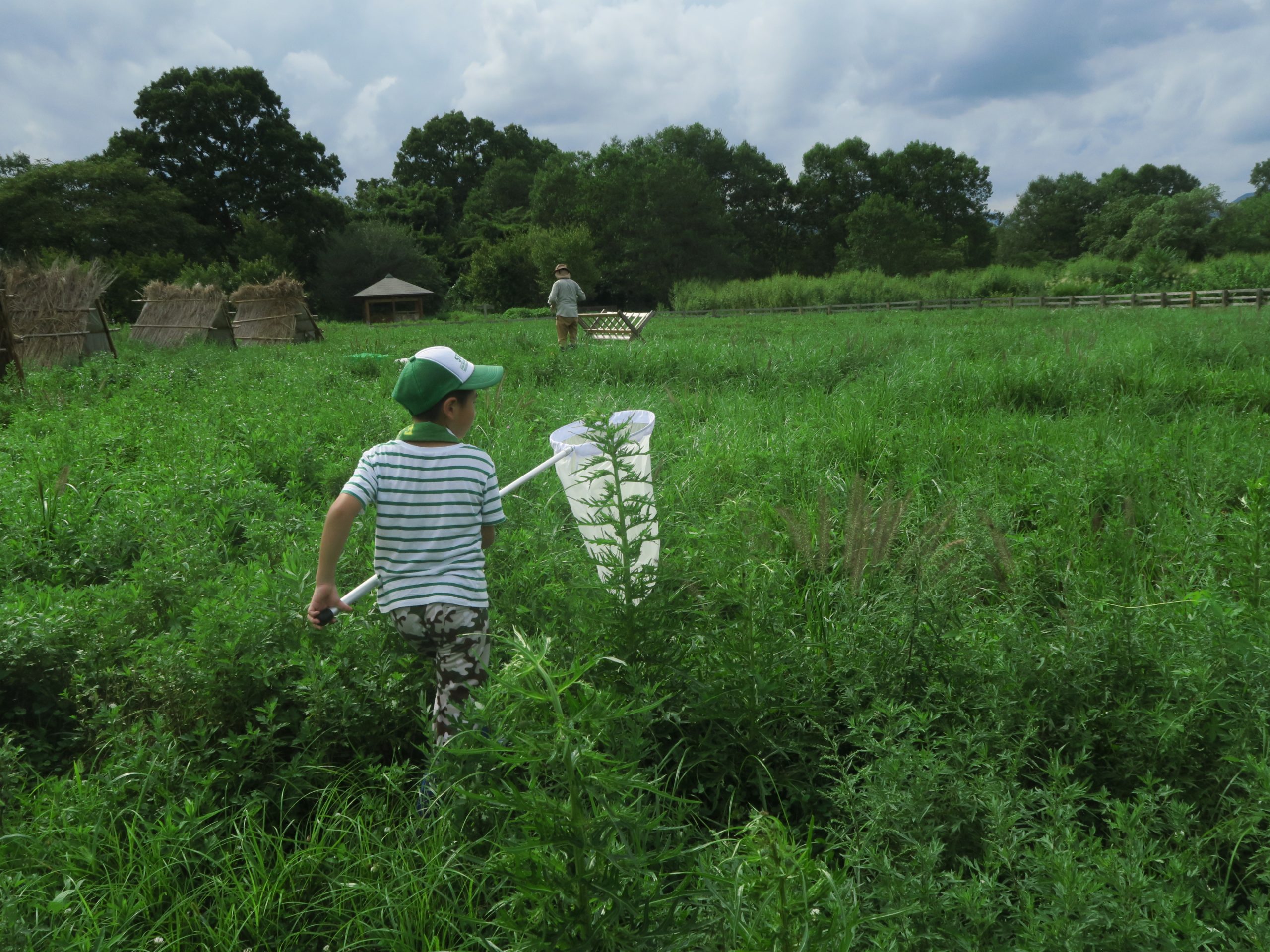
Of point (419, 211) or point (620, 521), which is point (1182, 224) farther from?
point (620, 521)

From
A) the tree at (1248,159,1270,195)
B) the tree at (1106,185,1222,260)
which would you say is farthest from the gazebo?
the tree at (1248,159,1270,195)

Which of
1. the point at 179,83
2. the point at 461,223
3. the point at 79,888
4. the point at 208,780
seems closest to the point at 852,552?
the point at 208,780

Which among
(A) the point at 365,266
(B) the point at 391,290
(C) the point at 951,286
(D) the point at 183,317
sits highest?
(A) the point at 365,266

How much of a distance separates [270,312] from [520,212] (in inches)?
1994

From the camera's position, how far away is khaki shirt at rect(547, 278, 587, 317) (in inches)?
574

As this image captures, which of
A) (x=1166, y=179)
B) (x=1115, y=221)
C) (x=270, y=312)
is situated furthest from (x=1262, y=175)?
(x=270, y=312)

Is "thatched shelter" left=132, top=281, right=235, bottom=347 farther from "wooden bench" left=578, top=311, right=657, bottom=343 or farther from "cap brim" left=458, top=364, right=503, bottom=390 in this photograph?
"cap brim" left=458, top=364, right=503, bottom=390

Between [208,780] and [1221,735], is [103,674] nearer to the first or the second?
[208,780]

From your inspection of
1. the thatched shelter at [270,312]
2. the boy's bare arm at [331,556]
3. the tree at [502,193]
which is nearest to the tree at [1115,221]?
the tree at [502,193]

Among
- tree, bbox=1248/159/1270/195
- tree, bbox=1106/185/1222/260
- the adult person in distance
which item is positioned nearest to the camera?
the adult person in distance

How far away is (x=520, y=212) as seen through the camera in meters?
70.3

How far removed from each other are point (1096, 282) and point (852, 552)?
143 feet

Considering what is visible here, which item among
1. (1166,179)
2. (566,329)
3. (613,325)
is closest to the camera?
(566,329)

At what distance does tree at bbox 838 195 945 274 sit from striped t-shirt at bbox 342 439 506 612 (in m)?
67.0
